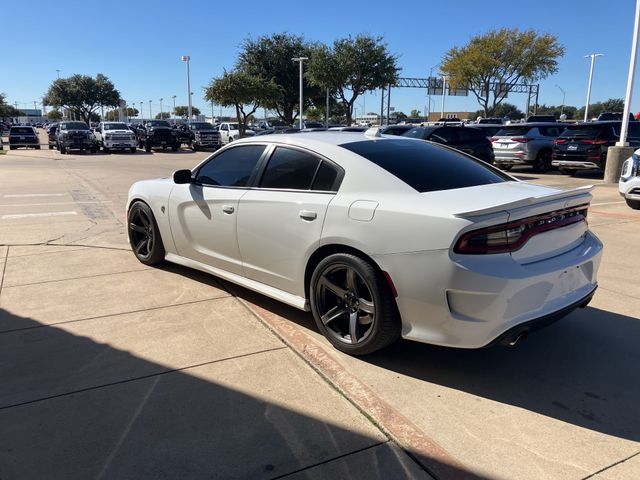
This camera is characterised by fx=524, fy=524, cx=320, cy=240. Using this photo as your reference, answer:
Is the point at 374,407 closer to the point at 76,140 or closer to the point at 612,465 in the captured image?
the point at 612,465

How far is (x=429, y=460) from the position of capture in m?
2.63

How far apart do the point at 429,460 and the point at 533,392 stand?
1064mm

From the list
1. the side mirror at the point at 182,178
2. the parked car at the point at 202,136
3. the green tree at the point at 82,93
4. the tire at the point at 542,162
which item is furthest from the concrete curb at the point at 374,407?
the green tree at the point at 82,93

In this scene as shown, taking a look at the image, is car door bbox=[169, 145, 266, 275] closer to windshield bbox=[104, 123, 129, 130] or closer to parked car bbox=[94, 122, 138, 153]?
parked car bbox=[94, 122, 138, 153]

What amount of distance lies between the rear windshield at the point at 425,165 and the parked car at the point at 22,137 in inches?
1477

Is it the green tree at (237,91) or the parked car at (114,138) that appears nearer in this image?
the parked car at (114,138)

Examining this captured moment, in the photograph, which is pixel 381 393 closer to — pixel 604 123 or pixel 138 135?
pixel 604 123

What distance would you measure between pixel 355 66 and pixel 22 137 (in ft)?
76.1

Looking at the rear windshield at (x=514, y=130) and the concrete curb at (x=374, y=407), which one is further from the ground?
the rear windshield at (x=514, y=130)

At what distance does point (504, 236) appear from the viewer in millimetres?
3127

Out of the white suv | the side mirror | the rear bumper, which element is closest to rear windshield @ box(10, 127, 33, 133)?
the side mirror

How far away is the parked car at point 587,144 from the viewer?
665 inches

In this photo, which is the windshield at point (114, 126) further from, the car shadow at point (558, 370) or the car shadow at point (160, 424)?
the car shadow at point (558, 370)

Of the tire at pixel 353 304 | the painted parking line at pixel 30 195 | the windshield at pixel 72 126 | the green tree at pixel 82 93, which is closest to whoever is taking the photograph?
the tire at pixel 353 304
